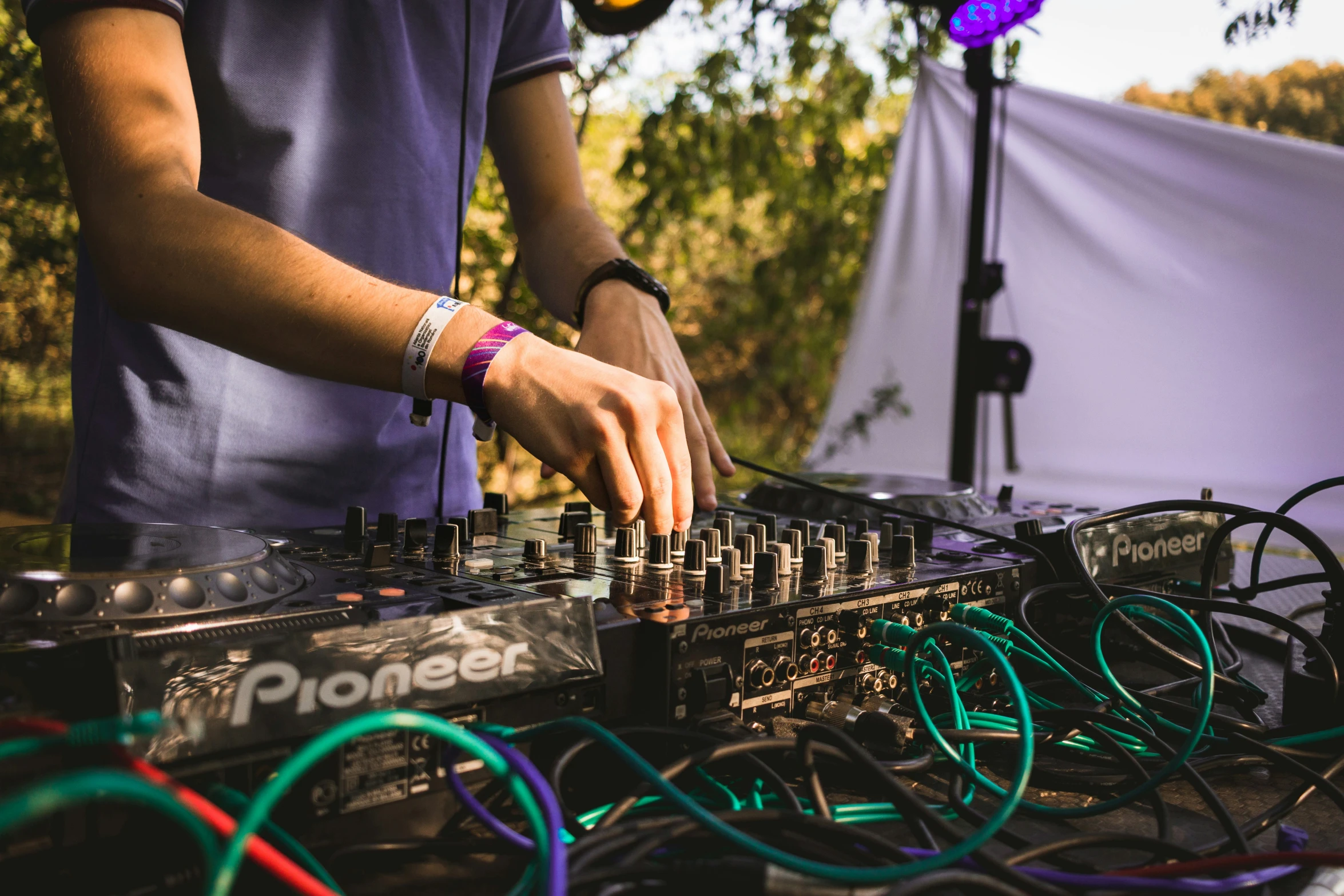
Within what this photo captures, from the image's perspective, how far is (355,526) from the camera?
2.65 feet

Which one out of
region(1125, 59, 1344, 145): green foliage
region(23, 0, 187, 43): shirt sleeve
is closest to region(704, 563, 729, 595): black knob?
region(23, 0, 187, 43): shirt sleeve

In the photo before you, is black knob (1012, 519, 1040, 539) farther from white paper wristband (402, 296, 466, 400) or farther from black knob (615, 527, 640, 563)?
white paper wristband (402, 296, 466, 400)

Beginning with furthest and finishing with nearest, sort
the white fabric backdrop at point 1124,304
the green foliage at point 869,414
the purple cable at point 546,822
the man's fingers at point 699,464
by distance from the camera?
the green foliage at point 869,414 < the white fabric backdrop at point 1124,304 < the man's fingers at point 699,464 < the purple cable at point 546,822

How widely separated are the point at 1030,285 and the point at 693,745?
299 centimetres

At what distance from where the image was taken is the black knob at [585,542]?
82cm

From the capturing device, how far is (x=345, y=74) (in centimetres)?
117

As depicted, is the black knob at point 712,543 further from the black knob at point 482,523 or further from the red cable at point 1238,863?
the red cable at point 1238,863

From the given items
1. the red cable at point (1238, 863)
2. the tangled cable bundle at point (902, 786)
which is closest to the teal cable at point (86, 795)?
the tangled cable bundle at point (902, 786)

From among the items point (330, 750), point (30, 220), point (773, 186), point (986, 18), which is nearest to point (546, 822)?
point (330, 750)

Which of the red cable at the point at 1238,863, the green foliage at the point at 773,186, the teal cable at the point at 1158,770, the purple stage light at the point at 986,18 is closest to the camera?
the red cable at the point at 1238,863

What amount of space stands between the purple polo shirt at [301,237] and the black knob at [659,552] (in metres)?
0.56

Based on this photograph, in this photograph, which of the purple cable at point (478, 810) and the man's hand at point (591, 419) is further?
the man's hand at point (591, 419)

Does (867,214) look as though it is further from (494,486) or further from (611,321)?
(611,321)

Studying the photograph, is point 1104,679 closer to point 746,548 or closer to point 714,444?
point 746,548
